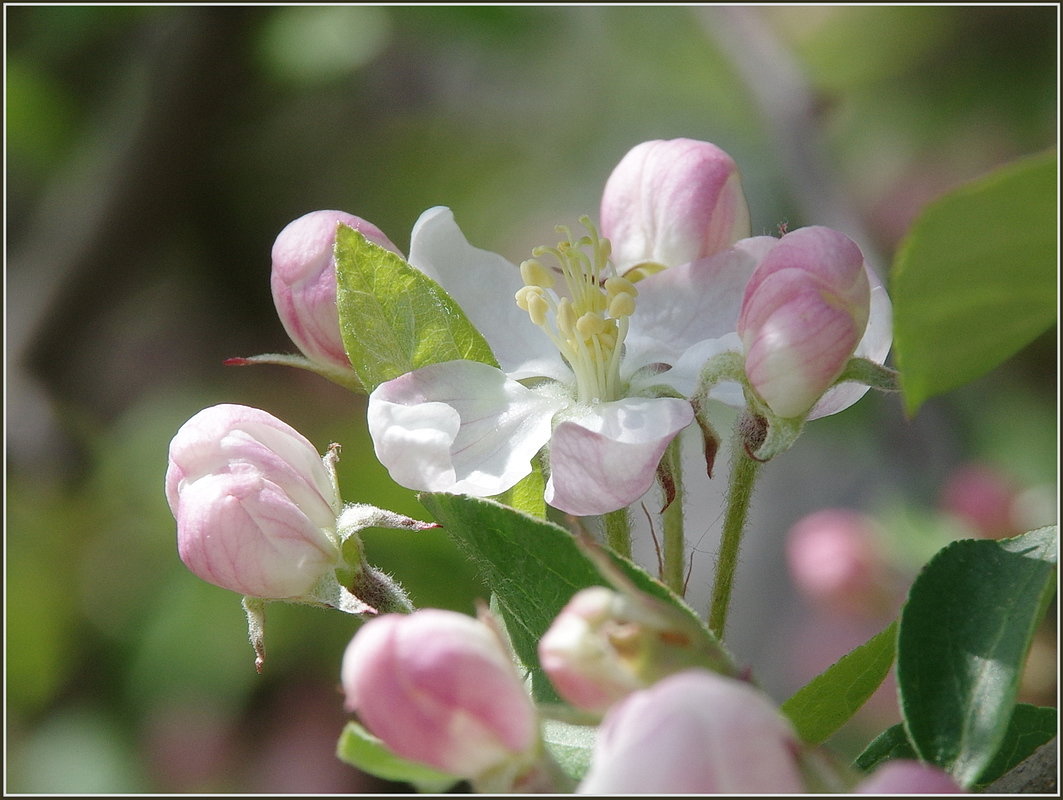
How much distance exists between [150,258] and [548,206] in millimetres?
1555

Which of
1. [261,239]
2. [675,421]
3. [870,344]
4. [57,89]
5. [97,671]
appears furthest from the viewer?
[261,239]

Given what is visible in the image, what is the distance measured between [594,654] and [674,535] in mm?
494

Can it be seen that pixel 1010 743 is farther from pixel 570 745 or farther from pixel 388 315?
pixel 388 315

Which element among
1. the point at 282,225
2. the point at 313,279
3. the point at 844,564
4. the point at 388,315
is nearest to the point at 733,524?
the point at 388,315

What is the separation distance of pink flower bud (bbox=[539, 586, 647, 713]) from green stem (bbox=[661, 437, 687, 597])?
1.52 feet

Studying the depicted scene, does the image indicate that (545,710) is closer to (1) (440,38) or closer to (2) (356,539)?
(2) (356,539)

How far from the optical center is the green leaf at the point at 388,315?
121cm

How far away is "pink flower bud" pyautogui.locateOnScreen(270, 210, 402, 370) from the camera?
1.33 m

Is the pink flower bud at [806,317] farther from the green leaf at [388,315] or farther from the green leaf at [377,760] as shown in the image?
the green leaf at [377,760]

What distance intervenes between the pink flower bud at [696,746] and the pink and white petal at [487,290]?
75 centimetres

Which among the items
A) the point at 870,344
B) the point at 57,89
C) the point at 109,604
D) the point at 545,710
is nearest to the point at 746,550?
the point at 109,604

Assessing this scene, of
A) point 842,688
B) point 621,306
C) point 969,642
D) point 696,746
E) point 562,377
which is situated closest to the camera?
point 696,746

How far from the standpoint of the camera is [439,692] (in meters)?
0.83

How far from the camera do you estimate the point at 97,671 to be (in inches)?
121
